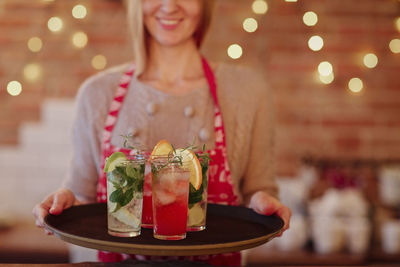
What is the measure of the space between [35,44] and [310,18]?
1573 millimetres

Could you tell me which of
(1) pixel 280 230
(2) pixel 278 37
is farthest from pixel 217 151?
(2) pixel 278 37

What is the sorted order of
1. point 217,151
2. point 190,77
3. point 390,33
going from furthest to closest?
1. point 390,33
2. point 190,77
3. point 217,151

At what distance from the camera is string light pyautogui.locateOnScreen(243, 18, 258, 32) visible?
112 inches

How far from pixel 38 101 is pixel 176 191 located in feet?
6.97

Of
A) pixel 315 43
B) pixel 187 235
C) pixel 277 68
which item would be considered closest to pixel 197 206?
pixel 187 235

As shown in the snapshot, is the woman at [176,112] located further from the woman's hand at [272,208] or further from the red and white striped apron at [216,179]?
the woman's hand at [272,208]

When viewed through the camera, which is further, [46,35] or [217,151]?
[46,35]

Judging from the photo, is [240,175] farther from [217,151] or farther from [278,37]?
[278,37]

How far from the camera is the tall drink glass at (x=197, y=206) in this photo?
107 cm

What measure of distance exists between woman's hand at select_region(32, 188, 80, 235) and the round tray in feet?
0.05

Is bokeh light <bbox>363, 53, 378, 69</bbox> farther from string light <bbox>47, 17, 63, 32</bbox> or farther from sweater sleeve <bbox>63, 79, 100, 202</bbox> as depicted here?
sweater sleeve <bbox>63, 79, 100, 202</bbox>

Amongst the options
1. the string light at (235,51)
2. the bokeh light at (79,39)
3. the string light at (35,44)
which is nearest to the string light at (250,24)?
the string light at (235,51)

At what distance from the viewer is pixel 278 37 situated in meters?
2.85

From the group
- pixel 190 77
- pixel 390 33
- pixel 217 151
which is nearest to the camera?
pixel 217 151
